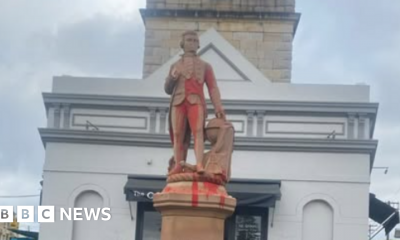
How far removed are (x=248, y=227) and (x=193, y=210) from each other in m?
8.89

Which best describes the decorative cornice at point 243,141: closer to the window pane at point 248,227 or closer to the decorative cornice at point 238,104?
the decorative cornice at point 238,104

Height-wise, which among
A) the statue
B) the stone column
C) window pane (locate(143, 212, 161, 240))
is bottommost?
the statue

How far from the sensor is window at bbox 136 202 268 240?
62.8ft

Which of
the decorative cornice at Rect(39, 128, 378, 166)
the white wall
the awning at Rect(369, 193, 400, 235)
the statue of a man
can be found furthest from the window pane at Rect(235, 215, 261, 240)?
the statue of a man

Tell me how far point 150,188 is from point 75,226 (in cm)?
212

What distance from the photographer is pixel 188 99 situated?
36.3 ft

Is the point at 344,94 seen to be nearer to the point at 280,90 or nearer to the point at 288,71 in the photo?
the point at 280,90

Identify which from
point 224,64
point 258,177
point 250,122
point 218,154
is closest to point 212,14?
point 224,64

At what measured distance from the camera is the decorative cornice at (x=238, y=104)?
19.2 metres

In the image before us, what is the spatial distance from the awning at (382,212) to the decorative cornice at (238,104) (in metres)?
2.95

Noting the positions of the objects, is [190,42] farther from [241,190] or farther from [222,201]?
[241,190]

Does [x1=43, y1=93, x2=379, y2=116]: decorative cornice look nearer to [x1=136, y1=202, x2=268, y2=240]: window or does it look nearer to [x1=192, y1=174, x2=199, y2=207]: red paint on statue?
[x1=136, y1=202, x2=268, y2=240]: window

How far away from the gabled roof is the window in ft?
10.2

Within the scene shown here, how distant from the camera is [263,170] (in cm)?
1925
